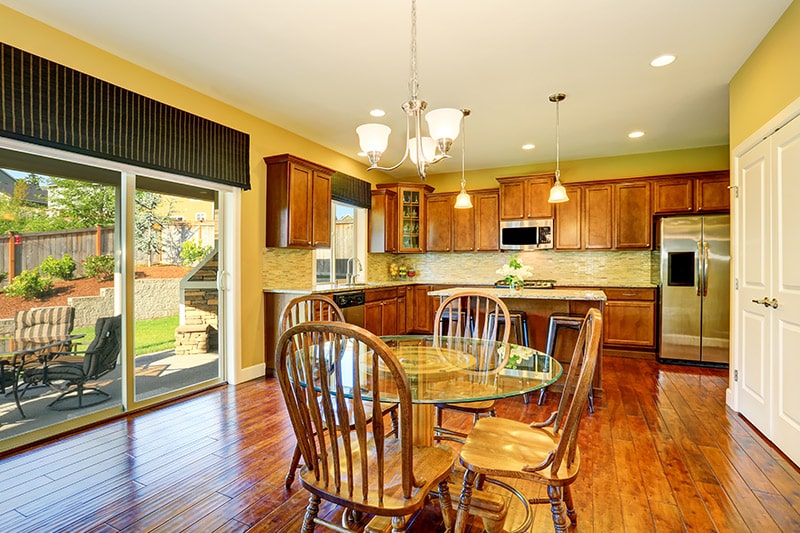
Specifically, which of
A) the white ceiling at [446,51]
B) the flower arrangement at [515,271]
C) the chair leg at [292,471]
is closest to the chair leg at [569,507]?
the chair leg at [292,471]

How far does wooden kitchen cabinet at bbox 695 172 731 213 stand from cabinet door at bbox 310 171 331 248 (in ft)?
14.8

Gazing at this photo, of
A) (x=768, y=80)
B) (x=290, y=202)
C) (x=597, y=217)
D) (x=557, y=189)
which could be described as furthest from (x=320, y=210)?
(x=768, y=80)

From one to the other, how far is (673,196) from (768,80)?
8.45 feet

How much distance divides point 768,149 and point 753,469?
79.6 inches

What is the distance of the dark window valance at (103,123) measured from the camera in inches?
93.2

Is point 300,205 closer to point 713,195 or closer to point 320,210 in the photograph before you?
point 320,210

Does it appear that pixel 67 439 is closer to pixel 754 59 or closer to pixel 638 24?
pixel 638 24

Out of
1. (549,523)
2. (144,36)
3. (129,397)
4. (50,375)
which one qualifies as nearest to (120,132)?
(144,36)

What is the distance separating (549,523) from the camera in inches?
71.4

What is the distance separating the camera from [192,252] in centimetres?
365

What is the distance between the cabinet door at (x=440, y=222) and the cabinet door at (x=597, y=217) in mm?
1934

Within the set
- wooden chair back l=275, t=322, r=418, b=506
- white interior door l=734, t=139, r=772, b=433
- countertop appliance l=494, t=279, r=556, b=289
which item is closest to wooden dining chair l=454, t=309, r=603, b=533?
wooden chair back l=275, t=322, r=418, b=506

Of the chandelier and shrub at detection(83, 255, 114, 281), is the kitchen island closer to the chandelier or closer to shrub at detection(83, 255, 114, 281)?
the chandelier

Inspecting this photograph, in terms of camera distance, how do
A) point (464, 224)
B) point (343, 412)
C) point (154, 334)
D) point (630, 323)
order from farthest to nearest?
point (464, 224) → point (630, 323) → point (154, 334) → point (343, 412)
